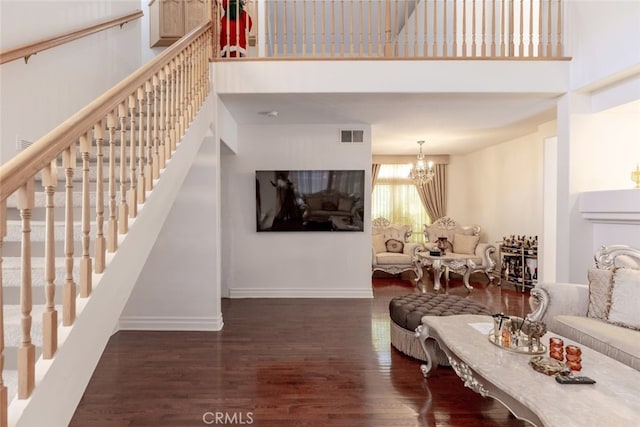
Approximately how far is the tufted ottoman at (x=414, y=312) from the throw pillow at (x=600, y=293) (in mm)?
779

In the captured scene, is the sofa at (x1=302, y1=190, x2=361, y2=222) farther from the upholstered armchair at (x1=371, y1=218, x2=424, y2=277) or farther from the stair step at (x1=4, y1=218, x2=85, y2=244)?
the stair step at (x1=4, y1=218, x2=85, y2=244)

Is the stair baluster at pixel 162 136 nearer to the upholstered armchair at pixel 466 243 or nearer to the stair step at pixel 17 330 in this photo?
the stair step at pixel 17 330

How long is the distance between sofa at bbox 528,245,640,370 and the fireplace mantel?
0.49 meters

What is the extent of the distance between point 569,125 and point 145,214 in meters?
4.13

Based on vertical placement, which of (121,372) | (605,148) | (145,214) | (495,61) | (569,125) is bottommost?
(121,372)

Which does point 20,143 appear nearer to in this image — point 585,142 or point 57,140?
point 57,140

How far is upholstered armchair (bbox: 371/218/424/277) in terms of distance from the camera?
20.8 ft

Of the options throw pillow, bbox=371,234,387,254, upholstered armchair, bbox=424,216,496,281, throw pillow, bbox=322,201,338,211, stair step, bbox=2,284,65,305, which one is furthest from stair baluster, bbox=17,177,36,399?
throw pillow, bbox=371,234,387,254

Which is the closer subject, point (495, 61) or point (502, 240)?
point (495, 61)

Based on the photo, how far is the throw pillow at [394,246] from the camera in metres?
6.84

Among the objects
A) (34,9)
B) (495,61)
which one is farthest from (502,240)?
(34,9)

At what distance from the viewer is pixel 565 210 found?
372 centimetres

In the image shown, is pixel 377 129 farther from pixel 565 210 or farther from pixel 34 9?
pixel 34 9

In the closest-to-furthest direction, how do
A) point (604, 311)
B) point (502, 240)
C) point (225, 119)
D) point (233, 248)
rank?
point (604, 311) → point (225, 119) → point (233, 248) → point (502, 240)
